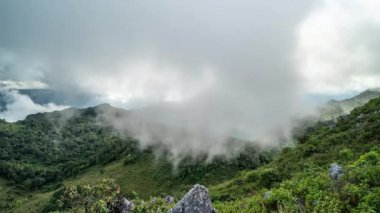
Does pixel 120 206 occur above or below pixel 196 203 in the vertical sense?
above

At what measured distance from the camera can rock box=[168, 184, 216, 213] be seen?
34375 mm

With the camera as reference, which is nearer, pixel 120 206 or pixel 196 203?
pixel 196 203

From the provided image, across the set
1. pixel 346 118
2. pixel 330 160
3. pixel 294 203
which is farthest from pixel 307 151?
pixel 294 203

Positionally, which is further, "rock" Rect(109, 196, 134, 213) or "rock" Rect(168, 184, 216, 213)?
"rock" Rect(109, 196, 134, 213)

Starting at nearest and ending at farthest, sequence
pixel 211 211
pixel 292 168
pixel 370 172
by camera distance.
→ 1. pixel 370 172
2. pixel 211 211
3. pixel 292 168

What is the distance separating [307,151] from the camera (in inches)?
3558

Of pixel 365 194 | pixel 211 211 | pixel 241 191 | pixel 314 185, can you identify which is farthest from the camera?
pixel 241 191

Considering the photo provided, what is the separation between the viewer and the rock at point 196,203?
113 feet

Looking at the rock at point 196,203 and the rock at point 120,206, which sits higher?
the rock at point 120,206

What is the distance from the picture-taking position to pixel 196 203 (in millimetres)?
34469

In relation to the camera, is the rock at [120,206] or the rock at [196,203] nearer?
the rock at [196,203]

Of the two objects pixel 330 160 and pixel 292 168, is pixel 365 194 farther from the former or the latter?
pixel 292 168

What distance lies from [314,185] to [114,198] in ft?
82.5

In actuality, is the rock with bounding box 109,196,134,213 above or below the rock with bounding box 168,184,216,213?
above
